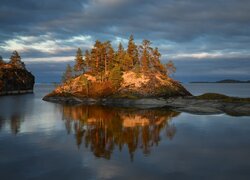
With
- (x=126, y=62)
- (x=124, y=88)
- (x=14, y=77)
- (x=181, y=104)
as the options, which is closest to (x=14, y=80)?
(x=14, y=77)

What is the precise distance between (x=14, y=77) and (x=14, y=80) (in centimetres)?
381

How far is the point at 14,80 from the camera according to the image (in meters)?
165

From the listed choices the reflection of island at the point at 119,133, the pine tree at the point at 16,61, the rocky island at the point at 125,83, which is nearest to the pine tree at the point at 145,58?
the rocky island at the point at 125,83

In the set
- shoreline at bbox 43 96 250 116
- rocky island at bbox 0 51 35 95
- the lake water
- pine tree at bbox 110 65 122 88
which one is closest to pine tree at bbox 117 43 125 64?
pine tree at bbox 110 65 122 88

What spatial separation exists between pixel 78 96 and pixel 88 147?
234ft

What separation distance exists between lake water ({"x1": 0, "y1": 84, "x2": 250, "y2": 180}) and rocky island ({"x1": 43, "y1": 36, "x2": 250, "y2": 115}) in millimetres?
36125

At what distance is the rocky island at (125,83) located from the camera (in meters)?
88.0

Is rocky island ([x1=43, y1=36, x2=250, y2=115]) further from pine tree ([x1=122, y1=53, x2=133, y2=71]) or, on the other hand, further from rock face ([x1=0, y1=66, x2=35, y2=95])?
rock face ([x1=0, y1=66, x2=35, y2=95])

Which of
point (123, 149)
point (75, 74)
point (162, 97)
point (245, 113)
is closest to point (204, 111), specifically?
point (245, 113)

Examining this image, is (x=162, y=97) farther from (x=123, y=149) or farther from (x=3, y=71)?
(x=3, y=71)

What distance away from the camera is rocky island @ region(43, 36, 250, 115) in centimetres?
8800

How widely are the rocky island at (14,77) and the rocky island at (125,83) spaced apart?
2100 inches

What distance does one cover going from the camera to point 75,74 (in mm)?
119188

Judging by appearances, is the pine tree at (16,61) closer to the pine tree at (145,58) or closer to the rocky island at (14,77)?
the rocky island at (14,77)
